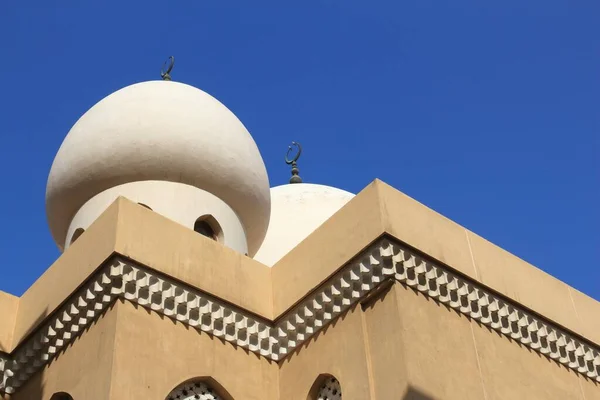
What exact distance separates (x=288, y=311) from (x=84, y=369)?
5.87 ft

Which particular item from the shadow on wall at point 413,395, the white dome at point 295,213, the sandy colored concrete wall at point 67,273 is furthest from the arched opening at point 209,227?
the shadow on wall at point 413,395

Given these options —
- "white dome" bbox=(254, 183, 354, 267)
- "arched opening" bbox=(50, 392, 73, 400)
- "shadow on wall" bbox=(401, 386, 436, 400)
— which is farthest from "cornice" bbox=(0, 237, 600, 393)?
"white dome" bbox=(254, 183, 354, 267)

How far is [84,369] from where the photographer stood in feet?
27.6

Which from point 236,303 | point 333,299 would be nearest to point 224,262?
point 236,303

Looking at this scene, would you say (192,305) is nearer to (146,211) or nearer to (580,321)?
(146,211)

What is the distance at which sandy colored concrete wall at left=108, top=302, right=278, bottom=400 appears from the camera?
811 centimetres

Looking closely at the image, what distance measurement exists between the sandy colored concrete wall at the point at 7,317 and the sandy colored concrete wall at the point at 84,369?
481mm

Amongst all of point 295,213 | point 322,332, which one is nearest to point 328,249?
point 322,332

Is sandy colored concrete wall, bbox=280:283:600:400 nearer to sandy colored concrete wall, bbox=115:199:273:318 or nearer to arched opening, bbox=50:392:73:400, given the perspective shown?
sandy colored concrete wall, bbox=115:199:273:318

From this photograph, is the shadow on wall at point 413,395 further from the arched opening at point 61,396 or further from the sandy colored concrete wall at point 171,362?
the arched opening at point 61,396

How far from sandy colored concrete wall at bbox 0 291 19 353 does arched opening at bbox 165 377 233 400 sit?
1.85 m

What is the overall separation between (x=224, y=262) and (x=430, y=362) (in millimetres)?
2092

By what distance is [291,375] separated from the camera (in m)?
9.01

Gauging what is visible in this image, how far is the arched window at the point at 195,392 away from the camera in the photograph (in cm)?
847
